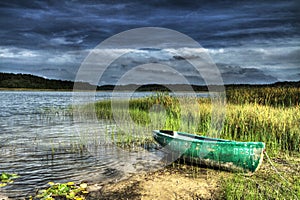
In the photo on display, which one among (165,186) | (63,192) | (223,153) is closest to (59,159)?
(63,192)

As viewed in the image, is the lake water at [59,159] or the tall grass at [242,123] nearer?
the lake water at [59,159]

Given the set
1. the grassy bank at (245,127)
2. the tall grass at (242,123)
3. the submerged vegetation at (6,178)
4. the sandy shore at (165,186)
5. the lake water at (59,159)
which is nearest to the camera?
the sandy shore at (165,186)

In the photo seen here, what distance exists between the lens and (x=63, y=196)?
21.6 ft

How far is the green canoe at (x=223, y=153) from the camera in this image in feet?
25.1

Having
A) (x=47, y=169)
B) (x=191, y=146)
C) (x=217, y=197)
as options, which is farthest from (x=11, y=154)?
(x=217, y=197)

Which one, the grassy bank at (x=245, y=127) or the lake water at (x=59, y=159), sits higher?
the grassy bank at (x=245, y=127)

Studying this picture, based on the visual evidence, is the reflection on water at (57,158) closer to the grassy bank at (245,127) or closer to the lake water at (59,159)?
the lake water at (59,159)

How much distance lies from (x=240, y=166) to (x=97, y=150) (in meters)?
5.13

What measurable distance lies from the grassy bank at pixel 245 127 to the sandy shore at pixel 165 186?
375 mm

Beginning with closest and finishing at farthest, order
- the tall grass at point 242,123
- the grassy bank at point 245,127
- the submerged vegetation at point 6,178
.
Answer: the grassy bank at point 245,127, the submerged vegetation at point 6,178, the tall grass at point 242,123

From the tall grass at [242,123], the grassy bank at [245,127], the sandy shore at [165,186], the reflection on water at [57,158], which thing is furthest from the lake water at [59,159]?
the tall grass at [242,123]

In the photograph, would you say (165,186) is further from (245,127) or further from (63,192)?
(245,127)

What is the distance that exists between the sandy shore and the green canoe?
32 cm

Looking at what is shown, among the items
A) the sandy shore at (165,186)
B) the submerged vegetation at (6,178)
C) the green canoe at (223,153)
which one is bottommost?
the submerged vegetation at (6,178)
